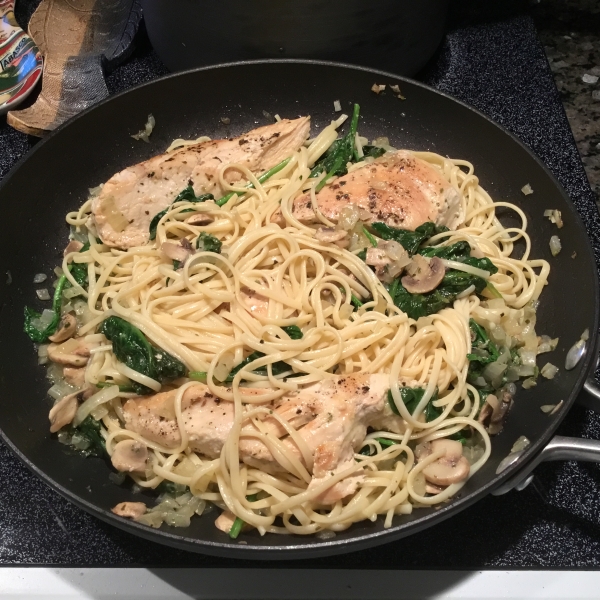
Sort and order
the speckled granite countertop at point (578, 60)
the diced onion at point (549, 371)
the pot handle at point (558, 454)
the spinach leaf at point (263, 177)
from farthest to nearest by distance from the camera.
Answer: the speckled granite countertop at point (578, 60) < the spinach leaf at point (263, 177) < the diced onion at point (549, 371) < the pot handle at point (558, 454)

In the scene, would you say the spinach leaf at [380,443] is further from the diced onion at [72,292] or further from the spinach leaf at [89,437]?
the diced onion at [72,292]

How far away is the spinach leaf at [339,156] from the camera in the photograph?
11.4ft

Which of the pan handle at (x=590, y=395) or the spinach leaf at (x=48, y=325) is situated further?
the spinach leaf at (x=48, y=325)

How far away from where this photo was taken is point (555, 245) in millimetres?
3064

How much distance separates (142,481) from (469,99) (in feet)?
11.9

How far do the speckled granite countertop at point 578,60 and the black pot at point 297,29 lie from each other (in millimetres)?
1463

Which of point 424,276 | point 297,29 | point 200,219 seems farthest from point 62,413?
point 297,29

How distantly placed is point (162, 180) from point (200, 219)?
0.35 m

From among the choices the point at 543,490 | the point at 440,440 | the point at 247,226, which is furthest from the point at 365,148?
the point at 543,490

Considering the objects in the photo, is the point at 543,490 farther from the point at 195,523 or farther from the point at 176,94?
the point at 176,94

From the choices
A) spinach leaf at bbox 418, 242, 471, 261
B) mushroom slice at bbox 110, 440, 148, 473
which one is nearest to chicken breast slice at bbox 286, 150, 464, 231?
spinach leaf at bbox 418, 242, 471, 261

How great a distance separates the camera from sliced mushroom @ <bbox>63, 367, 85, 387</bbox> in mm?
2830

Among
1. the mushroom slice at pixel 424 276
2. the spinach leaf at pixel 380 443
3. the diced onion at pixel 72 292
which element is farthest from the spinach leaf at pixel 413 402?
the diced onion at pixel 72 292

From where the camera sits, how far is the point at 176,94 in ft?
Answer: 12.0
